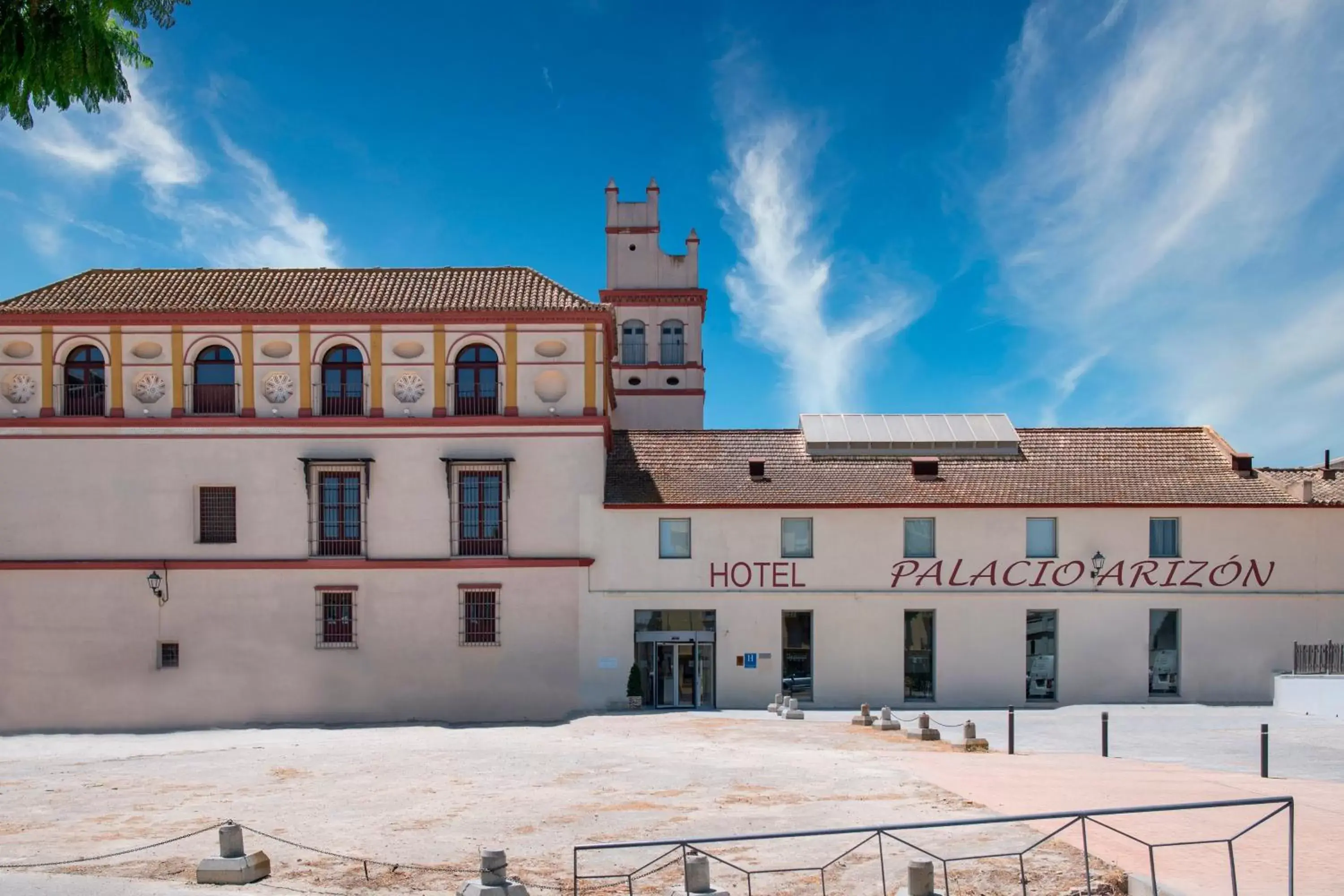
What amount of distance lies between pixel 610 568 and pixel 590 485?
2396mm

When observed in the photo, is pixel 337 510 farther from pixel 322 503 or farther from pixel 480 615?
pixel 480 615

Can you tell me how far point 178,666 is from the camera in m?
29.7

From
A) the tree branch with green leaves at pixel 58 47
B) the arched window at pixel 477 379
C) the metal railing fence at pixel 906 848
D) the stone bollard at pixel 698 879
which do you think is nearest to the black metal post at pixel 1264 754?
the metal railing fence at pixel 906 848

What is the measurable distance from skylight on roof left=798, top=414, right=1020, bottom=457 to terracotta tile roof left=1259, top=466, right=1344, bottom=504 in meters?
7.33

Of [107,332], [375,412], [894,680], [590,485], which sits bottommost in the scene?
[894,680]

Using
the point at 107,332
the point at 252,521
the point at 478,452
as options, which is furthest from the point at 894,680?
the point at 107,332

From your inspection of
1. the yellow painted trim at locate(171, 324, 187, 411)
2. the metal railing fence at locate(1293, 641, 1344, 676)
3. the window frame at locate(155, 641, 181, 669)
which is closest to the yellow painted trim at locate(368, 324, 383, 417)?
the yellow painted trim at locate(171, 324, 187, 411)

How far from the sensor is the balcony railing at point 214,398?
30.5 meters

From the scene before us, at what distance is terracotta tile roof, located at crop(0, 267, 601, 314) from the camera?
30.3 m

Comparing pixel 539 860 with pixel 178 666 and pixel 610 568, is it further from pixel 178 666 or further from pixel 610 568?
pixel 178 666

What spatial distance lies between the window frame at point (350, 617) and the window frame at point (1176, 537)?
22.2 meters

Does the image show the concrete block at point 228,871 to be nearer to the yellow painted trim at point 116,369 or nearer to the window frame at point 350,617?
the window frame at point 350,617

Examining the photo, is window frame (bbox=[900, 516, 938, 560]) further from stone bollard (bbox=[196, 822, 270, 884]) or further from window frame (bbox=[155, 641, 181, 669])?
stone bollard (bbox=[196, 822, 270, 884])

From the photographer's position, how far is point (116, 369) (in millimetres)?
30328
